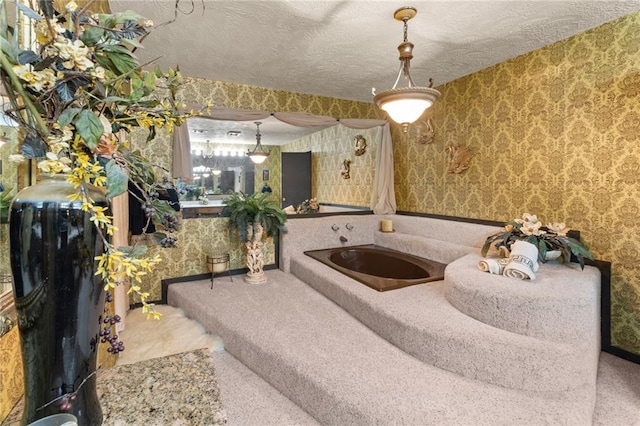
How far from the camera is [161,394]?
2.76 ft

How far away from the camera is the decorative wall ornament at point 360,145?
16.2 ft

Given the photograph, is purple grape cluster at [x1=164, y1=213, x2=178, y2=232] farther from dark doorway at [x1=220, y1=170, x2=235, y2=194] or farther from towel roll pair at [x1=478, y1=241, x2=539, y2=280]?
dark doorway at [x1=220, y1=170, x2=235, y2=194]

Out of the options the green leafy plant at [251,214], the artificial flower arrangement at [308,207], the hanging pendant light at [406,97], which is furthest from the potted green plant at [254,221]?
the hanging pendant light at [406,97]

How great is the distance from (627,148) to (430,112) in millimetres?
2017

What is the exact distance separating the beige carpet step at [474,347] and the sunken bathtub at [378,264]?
0.54m

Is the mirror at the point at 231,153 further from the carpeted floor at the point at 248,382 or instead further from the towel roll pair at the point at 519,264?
the towel roll pair at the point at 519,264

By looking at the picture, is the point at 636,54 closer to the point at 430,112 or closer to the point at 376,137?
the point at 430,112

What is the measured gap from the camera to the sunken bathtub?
3.14 m

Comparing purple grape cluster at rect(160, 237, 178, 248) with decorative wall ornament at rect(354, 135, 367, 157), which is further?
decorative wall ornament at rect(354, 135, 367, 157)

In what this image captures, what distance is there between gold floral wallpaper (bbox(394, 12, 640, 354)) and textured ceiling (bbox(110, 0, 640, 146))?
0.19 metres

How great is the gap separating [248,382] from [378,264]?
7.23 ft

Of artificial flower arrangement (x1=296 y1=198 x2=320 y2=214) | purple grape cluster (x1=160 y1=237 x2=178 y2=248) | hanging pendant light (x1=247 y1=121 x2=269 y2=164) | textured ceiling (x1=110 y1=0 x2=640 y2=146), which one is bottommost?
artificial flower arrangement (x1=296 y1=198 x2=320 y2=214)

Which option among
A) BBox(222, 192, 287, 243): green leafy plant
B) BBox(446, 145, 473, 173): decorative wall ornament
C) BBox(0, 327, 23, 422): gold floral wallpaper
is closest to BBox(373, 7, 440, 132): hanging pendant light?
BBox(446, 145, 473, 173): decorative wall ornament

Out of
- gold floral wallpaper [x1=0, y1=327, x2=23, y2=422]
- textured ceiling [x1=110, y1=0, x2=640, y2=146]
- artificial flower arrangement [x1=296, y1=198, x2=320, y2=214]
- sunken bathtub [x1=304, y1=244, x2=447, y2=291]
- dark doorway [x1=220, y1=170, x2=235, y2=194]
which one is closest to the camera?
gold floral wallpaper [x1=0, y1=327, x2=23, y2=422]
